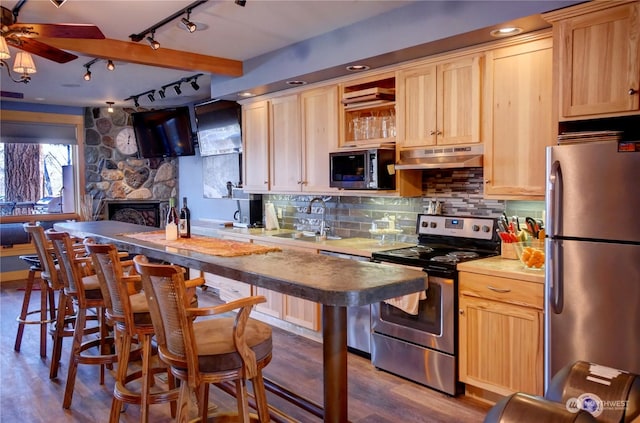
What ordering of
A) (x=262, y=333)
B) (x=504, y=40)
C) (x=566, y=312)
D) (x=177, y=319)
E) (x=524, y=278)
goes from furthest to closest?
(x=504, y=40) < (x=524, y=278) < (x=566, y=312) < (x=262, y=333) < (x=177, y=319)

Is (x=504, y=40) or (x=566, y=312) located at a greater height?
(x=504, y=40)

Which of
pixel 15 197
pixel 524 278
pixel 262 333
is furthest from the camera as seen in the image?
pixel 15 197

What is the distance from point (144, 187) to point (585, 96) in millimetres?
6787

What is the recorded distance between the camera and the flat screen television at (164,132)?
7.18 m

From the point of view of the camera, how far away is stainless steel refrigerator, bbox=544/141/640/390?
237 centimetres

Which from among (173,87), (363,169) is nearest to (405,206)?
(363,169)

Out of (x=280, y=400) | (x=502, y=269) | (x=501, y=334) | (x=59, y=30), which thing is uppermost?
(x=59, y=30)

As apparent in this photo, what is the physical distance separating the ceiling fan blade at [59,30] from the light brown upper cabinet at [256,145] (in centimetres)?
227

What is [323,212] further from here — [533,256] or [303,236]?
[533,256]

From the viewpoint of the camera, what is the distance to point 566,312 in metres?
2.60

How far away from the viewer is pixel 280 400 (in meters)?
3.18

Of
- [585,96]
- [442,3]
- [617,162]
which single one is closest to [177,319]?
[617,162]

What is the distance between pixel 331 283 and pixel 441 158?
1911mm

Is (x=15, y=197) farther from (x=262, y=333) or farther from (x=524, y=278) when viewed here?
(x=524, y=278)
